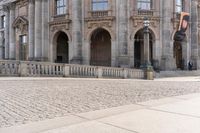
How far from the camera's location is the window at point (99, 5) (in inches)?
1245

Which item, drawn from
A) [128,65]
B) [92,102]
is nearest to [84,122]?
[92,102]

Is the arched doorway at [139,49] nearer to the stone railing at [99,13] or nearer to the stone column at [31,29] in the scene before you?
the stone railing at [99,13]

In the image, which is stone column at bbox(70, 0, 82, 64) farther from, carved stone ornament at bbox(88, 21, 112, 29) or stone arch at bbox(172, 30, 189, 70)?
stone arch at bbox(172, 30, 189, 70)

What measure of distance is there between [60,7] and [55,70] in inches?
677

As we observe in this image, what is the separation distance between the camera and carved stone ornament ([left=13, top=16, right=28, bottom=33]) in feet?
125

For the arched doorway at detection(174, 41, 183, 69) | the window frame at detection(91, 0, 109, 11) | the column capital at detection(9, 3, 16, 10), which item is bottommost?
the arched doorway at detection(174, 41, 183, 69)

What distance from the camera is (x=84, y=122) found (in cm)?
573

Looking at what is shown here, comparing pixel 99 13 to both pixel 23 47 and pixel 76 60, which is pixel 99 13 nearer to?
pixel 76 60

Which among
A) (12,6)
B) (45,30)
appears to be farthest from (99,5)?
(12,6)

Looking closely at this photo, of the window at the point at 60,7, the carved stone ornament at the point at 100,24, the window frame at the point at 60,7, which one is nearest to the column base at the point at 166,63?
the carved stone ornament at the point at 100,24

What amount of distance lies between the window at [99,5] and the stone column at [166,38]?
691 centimetres

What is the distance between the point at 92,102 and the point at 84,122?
2.81 meters

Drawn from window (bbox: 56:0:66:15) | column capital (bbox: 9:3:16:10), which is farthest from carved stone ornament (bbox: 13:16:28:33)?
window (bbox: 56:0:66:15)

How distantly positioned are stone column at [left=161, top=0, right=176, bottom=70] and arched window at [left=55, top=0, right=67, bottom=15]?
483 inches
